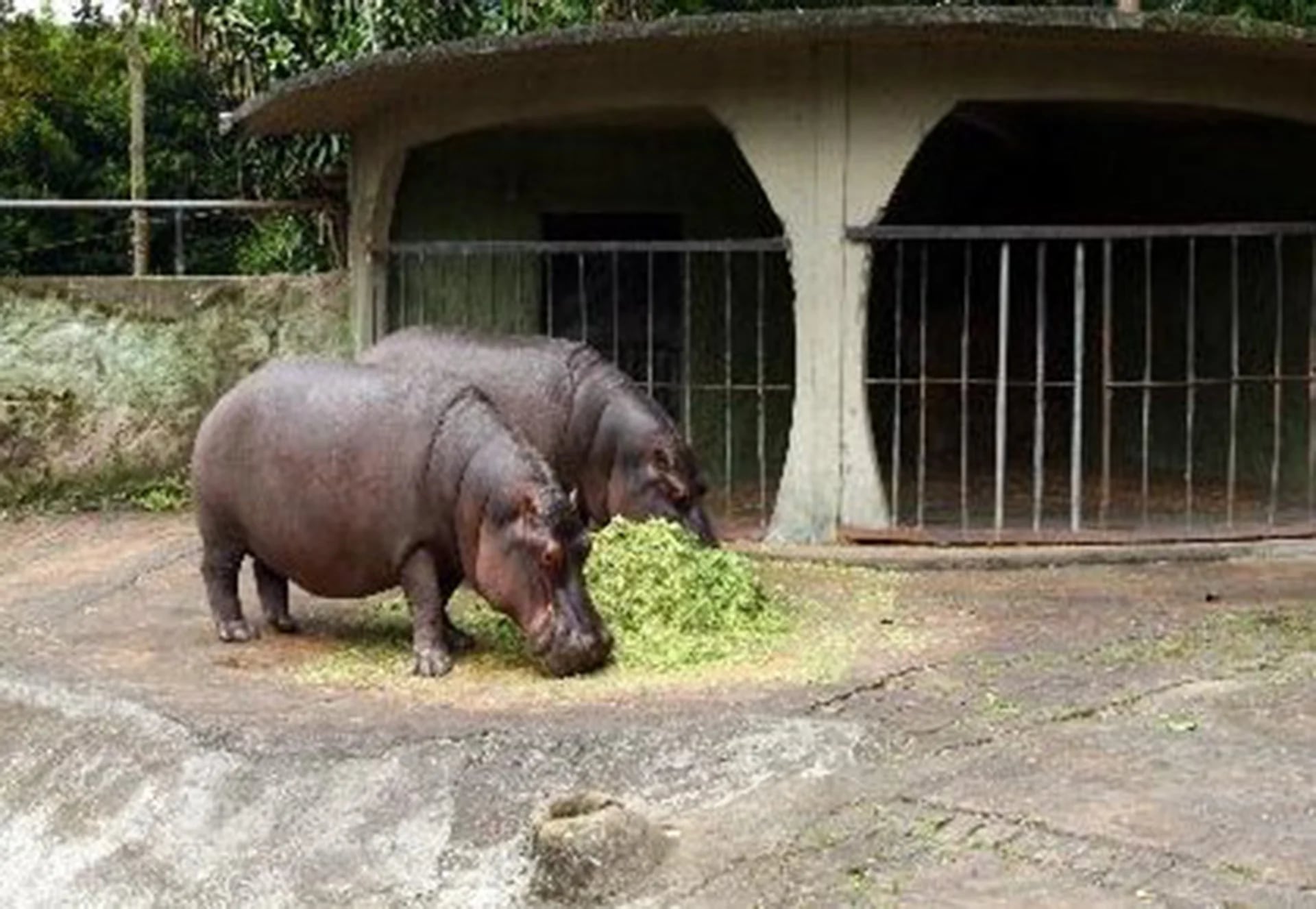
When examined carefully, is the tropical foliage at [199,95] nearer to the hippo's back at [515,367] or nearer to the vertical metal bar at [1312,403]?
the vertical metal bar at [1312,403]

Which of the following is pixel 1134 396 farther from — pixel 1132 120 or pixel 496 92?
pixel 496 92

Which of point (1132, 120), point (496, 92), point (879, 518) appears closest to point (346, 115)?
point (496, 92)

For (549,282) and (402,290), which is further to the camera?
(549,282)

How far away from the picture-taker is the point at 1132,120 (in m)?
14.6

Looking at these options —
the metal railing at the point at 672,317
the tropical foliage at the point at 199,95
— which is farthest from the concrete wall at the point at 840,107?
the tropical foliage at the point at 199,95

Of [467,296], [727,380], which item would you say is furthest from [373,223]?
[727,380]

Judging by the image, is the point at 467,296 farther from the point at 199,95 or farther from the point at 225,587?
the point at 199,95

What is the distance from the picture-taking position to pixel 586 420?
10.0 metres

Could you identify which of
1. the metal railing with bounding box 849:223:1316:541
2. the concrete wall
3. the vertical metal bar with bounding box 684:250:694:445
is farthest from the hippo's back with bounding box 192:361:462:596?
the vertical metal bar with bounding box 684:250:694:445

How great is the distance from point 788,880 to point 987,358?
36.0 ft

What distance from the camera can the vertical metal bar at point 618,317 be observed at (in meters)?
14.1

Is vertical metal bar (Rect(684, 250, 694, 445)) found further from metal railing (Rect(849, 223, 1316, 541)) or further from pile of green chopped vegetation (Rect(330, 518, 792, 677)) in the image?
pile of green chopped vegetation (Rect(330, 518, 792, 677))

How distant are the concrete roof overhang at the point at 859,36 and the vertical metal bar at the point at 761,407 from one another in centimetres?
154

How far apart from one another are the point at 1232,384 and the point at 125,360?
25.0 feet
